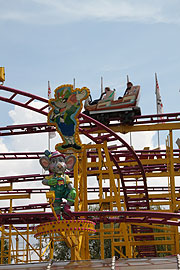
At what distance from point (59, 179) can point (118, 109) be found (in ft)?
18.4

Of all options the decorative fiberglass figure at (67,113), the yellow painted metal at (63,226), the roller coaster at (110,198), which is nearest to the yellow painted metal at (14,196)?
the roller coaster at (110,198)

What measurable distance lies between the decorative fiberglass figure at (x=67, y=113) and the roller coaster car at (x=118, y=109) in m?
3.86

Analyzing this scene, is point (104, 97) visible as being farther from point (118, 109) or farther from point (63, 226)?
point (63, 226)

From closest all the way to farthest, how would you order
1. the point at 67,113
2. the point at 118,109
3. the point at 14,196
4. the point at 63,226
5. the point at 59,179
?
the point at 63,226 → the point at 59,179 → the point at 67,113 → the point at 118,109 → the point at 14,196

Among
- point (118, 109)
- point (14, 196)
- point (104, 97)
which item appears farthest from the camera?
point (14, 196)

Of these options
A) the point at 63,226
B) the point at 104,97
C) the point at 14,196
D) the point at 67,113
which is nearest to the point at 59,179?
the point at 63,226

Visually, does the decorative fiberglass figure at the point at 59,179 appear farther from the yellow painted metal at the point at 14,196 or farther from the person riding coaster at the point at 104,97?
the yellow painted metal at the point at 14,196

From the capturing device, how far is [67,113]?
41.1 feet

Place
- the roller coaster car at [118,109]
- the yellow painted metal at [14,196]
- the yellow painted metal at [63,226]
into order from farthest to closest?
1. the yellow painted metal at [14,196]
2. the roller coaster car at [118,109]
3. the yellow painted metal at [63,226]

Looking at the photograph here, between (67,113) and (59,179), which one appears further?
(67,113)

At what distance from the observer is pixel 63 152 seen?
498 inches

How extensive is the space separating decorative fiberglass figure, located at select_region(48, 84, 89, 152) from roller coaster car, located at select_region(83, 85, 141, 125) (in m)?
3.86

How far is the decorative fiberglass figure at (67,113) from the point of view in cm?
1246

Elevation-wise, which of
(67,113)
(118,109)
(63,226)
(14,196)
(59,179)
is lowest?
(63,226)
